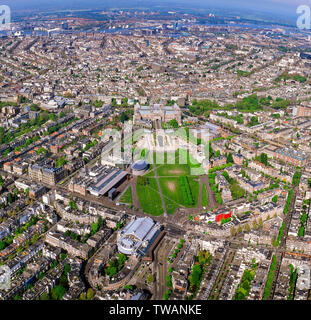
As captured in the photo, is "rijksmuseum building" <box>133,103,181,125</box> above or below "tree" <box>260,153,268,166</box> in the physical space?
above

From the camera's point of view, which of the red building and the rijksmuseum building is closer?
the red building

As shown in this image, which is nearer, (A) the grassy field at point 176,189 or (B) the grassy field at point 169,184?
(B) the grassy field at point 169,184

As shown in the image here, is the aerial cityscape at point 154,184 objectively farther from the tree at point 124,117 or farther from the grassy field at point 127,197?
the tree at point 124,117

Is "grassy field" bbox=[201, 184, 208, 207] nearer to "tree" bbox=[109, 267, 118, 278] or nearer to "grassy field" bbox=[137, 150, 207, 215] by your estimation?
"grassy field" bbox=[137, 150, 207, 215]

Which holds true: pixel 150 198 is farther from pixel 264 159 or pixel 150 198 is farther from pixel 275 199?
pixel 264 159

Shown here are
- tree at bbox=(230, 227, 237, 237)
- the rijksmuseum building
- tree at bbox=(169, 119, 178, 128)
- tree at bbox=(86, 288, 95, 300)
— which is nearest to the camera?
tree at bbox=(86, 288, 95, 300)

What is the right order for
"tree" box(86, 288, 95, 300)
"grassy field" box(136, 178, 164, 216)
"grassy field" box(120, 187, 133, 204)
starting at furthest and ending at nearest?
1. "grassy field" box(120, 187, 133, 204)
2. "grassy field" box(136, 178, 164, 216)
3. "tree" box(86, 288, 95, 300)

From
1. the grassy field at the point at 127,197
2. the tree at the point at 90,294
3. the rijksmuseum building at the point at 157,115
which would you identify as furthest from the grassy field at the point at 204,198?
the rijksmuseum building at the point at 157,115

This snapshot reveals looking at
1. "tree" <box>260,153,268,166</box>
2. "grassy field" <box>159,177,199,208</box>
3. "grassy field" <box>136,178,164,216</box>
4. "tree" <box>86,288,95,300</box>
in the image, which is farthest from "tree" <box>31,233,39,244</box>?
"tree" <box>260,153,268,166</box>

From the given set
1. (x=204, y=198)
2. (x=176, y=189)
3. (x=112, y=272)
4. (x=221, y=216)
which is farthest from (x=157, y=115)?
(x=112, y=272)
